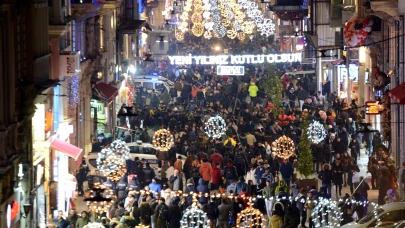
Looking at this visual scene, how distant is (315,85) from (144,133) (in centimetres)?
2338

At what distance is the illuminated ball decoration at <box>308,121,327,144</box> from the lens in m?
38.2

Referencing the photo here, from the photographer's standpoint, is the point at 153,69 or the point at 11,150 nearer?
the point at 11,150

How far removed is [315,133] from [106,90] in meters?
11.8

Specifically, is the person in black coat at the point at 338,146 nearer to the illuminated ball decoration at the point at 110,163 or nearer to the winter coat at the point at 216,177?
the winter coat at the point at 216,177

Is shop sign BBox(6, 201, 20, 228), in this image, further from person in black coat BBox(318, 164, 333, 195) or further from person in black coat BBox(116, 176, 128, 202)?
person in black coat BBox(318, 164, 333, 195)

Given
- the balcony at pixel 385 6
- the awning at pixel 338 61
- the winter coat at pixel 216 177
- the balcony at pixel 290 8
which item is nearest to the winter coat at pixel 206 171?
the winter coat at pixel 216 177

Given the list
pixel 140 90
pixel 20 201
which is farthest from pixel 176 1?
pixel 20 201

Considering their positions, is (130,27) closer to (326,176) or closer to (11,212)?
(326,176)

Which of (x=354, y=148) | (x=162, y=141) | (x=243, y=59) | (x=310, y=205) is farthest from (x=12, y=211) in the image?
(x=243, y=59)

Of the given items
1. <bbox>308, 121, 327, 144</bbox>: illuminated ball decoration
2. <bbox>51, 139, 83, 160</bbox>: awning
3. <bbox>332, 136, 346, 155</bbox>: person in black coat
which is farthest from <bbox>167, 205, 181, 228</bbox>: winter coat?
<bbox>332, 136, 346, 155</bbox>: person in black coat

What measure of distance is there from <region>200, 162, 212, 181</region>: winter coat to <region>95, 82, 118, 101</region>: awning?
1256 cm

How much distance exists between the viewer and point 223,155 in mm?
38188

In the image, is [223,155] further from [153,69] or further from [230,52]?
[230,52]

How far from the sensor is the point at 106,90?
156 ft
